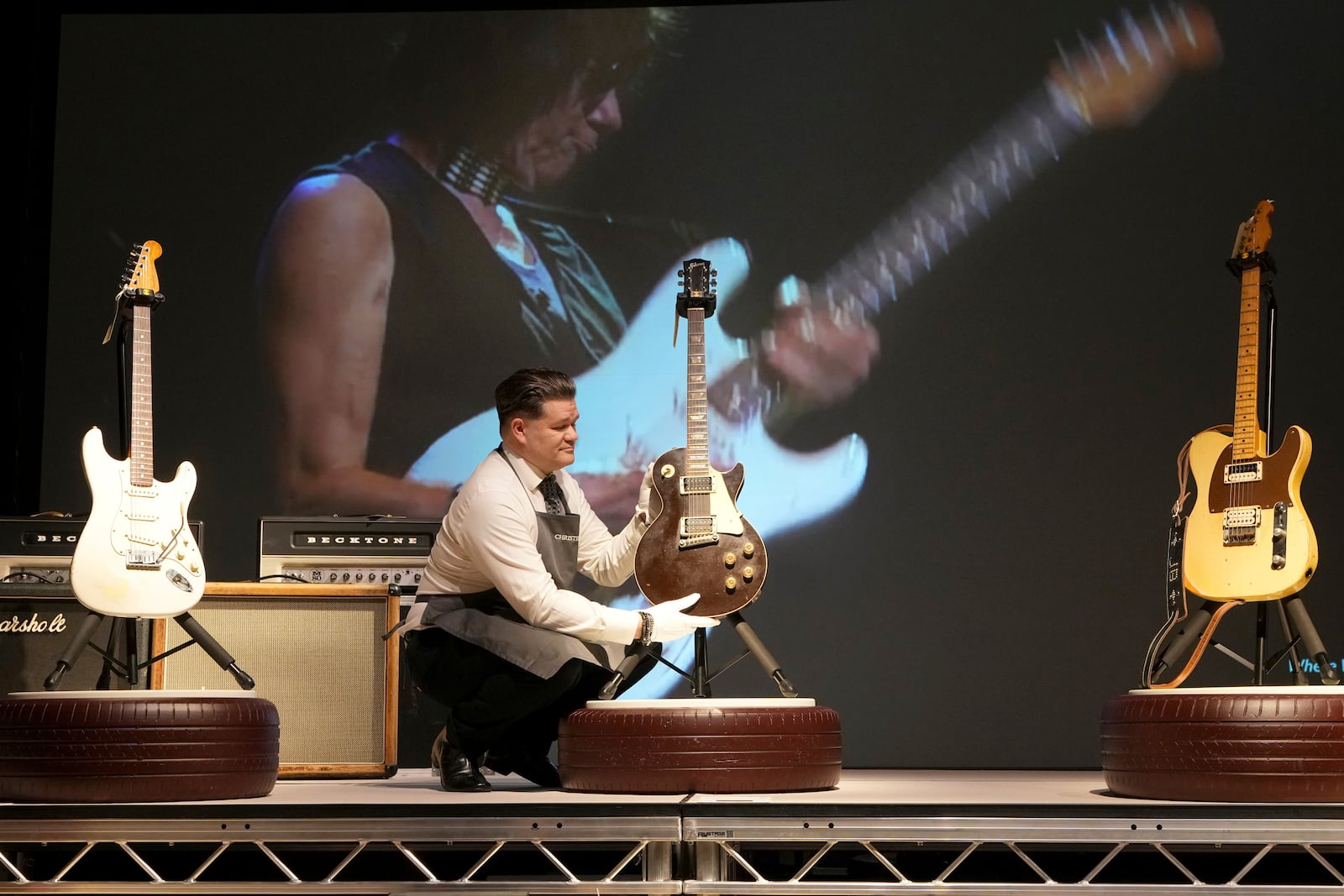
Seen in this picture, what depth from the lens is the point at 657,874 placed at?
2590 mm

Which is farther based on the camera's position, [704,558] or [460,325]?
[460,325]

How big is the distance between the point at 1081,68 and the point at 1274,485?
88.9 inches

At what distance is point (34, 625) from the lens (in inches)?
150

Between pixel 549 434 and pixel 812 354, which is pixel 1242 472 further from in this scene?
pixel 812 354

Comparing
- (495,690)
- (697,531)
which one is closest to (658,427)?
(697,531)

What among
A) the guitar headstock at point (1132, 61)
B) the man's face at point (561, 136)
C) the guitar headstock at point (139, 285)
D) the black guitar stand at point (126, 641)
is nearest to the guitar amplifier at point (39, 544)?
the black guitar stand at point (126, 641)

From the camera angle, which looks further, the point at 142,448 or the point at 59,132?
the point at 59,132

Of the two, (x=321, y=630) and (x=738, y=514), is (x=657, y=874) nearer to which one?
(x=738, y=514)

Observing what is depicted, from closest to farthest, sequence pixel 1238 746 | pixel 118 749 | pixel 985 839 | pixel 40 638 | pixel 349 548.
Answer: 1. pixel 985 839
2. pixel 1238 746
3. pixel 118 749
4. pixel 40 638
5. pixel 349 548

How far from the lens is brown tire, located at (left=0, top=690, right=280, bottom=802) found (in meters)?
2.79

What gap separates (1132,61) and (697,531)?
2706mm

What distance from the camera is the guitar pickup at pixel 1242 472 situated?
3.09m

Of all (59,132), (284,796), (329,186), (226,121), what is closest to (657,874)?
(284,796)

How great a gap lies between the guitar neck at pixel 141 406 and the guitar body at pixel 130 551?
0.03 metres
